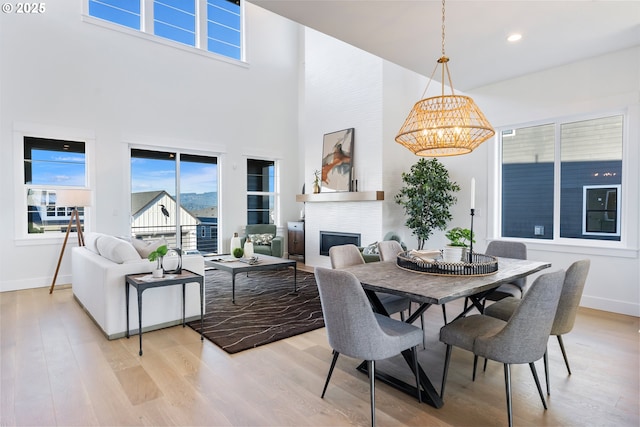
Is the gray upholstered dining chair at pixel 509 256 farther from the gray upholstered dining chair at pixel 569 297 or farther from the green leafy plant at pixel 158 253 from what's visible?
the green leafy plant at pixel 158 253

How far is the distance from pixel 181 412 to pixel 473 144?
2741 millimetres

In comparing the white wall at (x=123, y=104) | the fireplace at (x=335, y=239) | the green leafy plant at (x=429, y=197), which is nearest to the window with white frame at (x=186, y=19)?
the white wall at (x=123, y=104)

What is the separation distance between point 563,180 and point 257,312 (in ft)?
13.5

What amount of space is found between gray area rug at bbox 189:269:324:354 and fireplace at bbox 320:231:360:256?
1.00 metres

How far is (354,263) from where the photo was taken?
10.3ft

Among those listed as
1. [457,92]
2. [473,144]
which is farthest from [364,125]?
[473,144]

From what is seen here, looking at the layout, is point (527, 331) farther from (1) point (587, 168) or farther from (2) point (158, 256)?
(1) point (587, 168)

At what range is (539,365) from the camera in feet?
8.47

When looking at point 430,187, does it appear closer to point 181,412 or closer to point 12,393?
point 181,412

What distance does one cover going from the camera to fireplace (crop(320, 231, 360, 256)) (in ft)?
19.4

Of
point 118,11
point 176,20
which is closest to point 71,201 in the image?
point 118,11

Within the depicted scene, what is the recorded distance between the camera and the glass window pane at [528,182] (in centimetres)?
448

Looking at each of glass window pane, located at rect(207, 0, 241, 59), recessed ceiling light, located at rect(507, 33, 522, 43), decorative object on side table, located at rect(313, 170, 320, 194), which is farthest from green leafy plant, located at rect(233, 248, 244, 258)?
glass window pane, located at rect(207, 0, 241, 59)

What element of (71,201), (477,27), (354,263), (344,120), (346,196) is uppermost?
(477,27)
